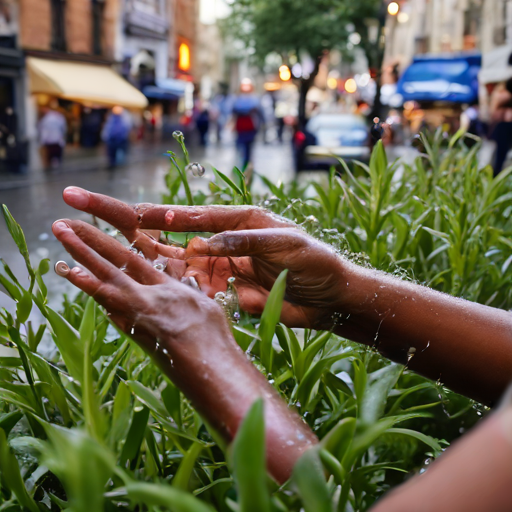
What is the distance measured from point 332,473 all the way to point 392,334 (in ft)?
1.89

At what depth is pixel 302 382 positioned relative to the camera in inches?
45.5

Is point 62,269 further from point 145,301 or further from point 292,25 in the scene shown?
point 292,25

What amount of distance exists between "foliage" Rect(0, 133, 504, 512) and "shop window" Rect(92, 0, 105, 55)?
23940 millimetres

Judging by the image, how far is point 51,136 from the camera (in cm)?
1544

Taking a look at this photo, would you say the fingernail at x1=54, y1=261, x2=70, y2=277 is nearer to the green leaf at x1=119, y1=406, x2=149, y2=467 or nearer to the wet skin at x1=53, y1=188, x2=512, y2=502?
the wet skin at x1=53, y1=188, x2=512, y2=502

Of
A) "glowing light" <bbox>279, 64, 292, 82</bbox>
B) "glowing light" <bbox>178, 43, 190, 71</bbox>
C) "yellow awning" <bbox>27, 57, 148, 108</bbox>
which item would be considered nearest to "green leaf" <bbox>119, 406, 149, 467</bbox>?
"glowing light" <bbox>279, 64, 292, 82</bbox>

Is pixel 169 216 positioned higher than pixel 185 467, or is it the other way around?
pixel 169 216

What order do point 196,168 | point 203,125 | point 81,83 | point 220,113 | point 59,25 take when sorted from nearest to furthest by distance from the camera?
point 196,168
point 81,83
point 59,25
point 203,125
point 220,113

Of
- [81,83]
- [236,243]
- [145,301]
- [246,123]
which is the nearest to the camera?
[145,301]

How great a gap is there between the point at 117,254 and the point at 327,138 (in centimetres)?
1579

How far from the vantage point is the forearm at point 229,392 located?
852 mm

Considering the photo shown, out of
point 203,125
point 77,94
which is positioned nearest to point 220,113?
point 203,125

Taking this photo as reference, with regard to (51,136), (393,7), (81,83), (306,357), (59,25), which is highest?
(59,25)

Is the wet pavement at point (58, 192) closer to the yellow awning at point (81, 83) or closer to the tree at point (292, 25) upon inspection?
the yellow awning at point (81, 83)
